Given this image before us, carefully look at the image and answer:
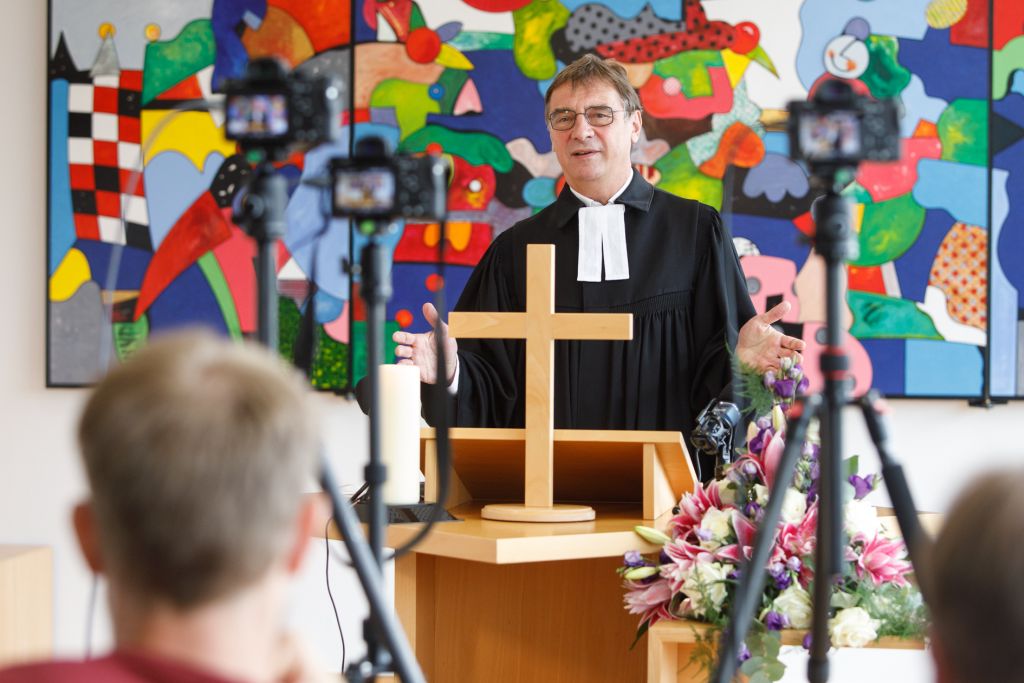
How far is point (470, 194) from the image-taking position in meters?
4.22

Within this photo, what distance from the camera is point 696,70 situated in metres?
4.13

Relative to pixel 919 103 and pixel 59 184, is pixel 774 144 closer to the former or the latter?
pixel 919 103

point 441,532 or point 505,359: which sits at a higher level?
point 505,359

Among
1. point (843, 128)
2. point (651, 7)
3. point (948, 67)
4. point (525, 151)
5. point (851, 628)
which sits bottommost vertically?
point (851, 628)

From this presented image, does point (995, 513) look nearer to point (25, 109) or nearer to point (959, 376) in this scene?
point (959, 376)

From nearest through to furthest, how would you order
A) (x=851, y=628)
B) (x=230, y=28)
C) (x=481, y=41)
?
(x=851, y=628) → (x=481, y=41) → (x=230, y=28)

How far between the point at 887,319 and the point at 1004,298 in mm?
393

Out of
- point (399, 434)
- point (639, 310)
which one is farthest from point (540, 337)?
point (639, 310)

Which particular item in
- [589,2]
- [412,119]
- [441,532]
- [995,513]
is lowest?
[441,532]

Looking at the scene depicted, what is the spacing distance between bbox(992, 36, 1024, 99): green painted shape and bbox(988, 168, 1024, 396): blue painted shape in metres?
0.35

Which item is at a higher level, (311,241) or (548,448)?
(311,241)

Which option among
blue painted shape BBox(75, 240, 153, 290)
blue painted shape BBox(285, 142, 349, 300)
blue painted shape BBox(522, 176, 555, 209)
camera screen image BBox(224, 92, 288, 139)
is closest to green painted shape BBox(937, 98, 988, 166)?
blue painted shape BBox(522, 176, 555, 209)

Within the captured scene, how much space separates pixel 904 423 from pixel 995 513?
3417 millimetres

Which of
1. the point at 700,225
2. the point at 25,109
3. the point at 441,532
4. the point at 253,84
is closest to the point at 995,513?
the point at 253,84
